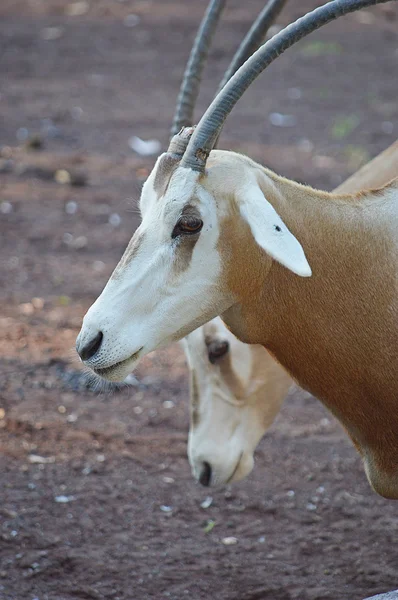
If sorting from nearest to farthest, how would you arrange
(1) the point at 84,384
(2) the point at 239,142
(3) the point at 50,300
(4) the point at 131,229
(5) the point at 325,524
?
1. (5) the point at 325,524
2. (1) the point at 84,384
3. (3) the point at 50,300
4. (4) the point at 131,229
5. (2) the point at 239,142

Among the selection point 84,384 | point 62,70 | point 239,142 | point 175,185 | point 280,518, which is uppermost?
point 175,185

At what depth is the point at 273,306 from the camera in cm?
302

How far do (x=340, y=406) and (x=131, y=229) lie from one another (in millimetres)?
4491

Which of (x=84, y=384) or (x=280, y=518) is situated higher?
(x=280, y=518)

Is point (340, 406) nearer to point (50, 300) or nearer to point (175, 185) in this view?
point (175, 185)

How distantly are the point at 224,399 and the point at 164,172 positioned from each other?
4.41ft

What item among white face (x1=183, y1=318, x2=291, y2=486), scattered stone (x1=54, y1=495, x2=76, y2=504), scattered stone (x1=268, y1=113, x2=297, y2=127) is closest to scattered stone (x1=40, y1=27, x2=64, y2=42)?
scattered stone (x1=268, y1=113, x2=297, y2=127)

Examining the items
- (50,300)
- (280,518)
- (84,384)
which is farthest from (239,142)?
(280,518)

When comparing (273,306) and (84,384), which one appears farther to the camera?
(84,384)

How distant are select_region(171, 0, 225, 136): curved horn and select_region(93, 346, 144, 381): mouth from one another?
1.04 m

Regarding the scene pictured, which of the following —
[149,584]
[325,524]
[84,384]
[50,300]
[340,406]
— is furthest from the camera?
[50,300]

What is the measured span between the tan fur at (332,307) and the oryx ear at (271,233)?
0.57 ft

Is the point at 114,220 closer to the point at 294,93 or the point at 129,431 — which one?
the point at 129,431

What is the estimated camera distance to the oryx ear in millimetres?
2652
